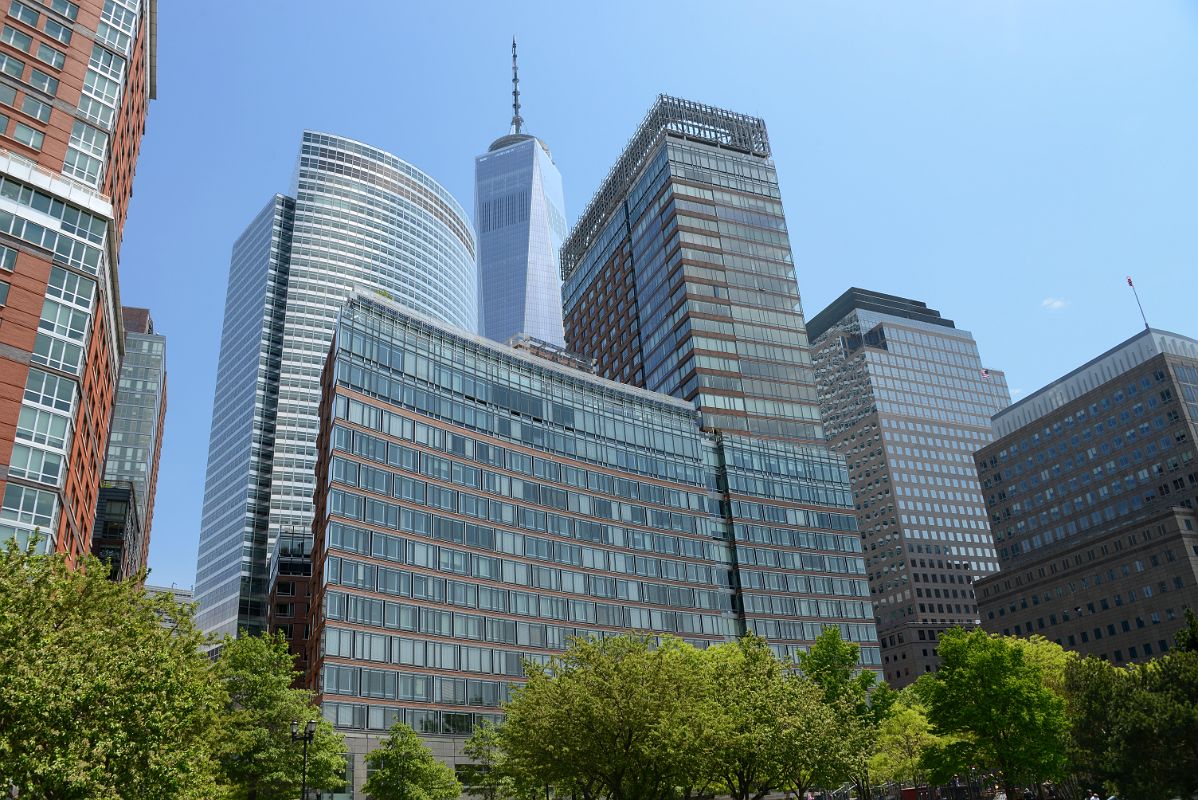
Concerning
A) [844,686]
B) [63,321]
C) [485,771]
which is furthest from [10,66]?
[844,686]

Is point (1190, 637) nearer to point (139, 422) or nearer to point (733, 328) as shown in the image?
point (733, 328)

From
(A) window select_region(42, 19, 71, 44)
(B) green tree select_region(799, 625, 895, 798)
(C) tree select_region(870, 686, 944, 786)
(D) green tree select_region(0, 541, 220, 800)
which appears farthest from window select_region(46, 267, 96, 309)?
(C) tree select_region(870, 686, 944, 786)

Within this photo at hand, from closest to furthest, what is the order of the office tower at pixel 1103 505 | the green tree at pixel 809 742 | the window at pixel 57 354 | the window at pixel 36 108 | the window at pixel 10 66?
the green tree at pixel 809 742, the window at pixel 57 354, the window at pixel 10 66, the window at pixel 36 108, the office tower at pixel 1103 505

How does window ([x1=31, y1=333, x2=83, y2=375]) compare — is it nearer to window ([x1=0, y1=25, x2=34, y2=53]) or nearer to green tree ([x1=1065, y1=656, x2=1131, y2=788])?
window ([x1=0, y1=25, x2=34, y2=53])

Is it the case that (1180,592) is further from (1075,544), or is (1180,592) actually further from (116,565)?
(116,565)

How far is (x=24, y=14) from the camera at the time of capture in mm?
68500

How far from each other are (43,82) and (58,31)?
5.64m

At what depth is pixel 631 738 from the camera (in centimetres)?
4288

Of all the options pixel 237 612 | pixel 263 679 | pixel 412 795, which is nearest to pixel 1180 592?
pixel 412 795

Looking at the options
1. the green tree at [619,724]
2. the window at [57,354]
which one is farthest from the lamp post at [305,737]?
the window at [57,354]

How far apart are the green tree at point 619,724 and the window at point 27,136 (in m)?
54.0

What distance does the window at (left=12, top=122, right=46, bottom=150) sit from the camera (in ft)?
211

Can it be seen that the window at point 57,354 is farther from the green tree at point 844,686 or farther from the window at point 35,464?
→ the green tree at point 844,686

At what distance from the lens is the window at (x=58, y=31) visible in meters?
69.9
